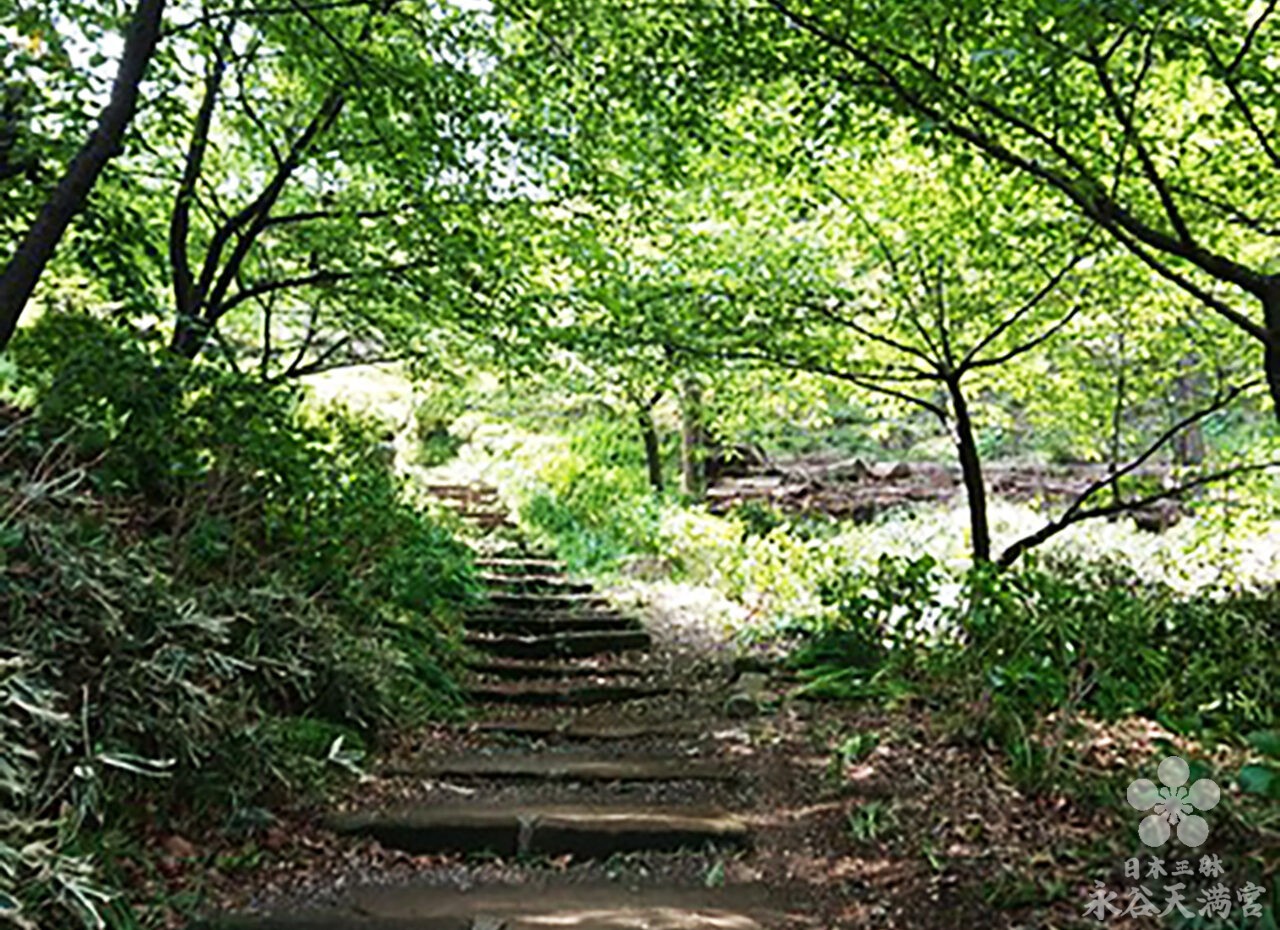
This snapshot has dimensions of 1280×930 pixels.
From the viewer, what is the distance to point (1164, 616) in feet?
17.2

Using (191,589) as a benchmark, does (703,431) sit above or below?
above

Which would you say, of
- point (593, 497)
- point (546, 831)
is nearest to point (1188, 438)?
point (593, 497)

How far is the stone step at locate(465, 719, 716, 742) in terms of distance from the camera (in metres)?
4.90

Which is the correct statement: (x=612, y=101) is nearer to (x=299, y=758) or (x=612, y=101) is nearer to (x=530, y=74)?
(x=530, y=74)

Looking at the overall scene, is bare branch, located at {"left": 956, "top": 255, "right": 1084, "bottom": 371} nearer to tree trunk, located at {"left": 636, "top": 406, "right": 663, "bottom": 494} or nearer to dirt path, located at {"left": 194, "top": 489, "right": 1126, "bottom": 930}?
dirt path, located at {"left": 194, "top": 489, "right": 1126, "bottom": 930}

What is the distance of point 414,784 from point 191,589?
137 cm

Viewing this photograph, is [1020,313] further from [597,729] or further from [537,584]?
[537,584]

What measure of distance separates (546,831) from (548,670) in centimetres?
273

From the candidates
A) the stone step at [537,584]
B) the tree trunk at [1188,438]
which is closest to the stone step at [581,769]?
the stone step at [537,584]

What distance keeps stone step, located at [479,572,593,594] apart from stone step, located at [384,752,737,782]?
3.92m

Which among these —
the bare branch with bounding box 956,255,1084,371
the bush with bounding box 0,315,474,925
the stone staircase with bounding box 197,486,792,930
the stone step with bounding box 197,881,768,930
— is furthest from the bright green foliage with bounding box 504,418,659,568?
the stone step with bounding box 197,881,768,930

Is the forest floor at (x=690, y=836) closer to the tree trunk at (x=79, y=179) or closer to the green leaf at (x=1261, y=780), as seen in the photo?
the green leaf at (x=1261, y=780)

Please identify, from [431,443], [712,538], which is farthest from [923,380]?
[431,443]

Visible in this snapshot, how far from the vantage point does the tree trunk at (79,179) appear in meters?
3.06
